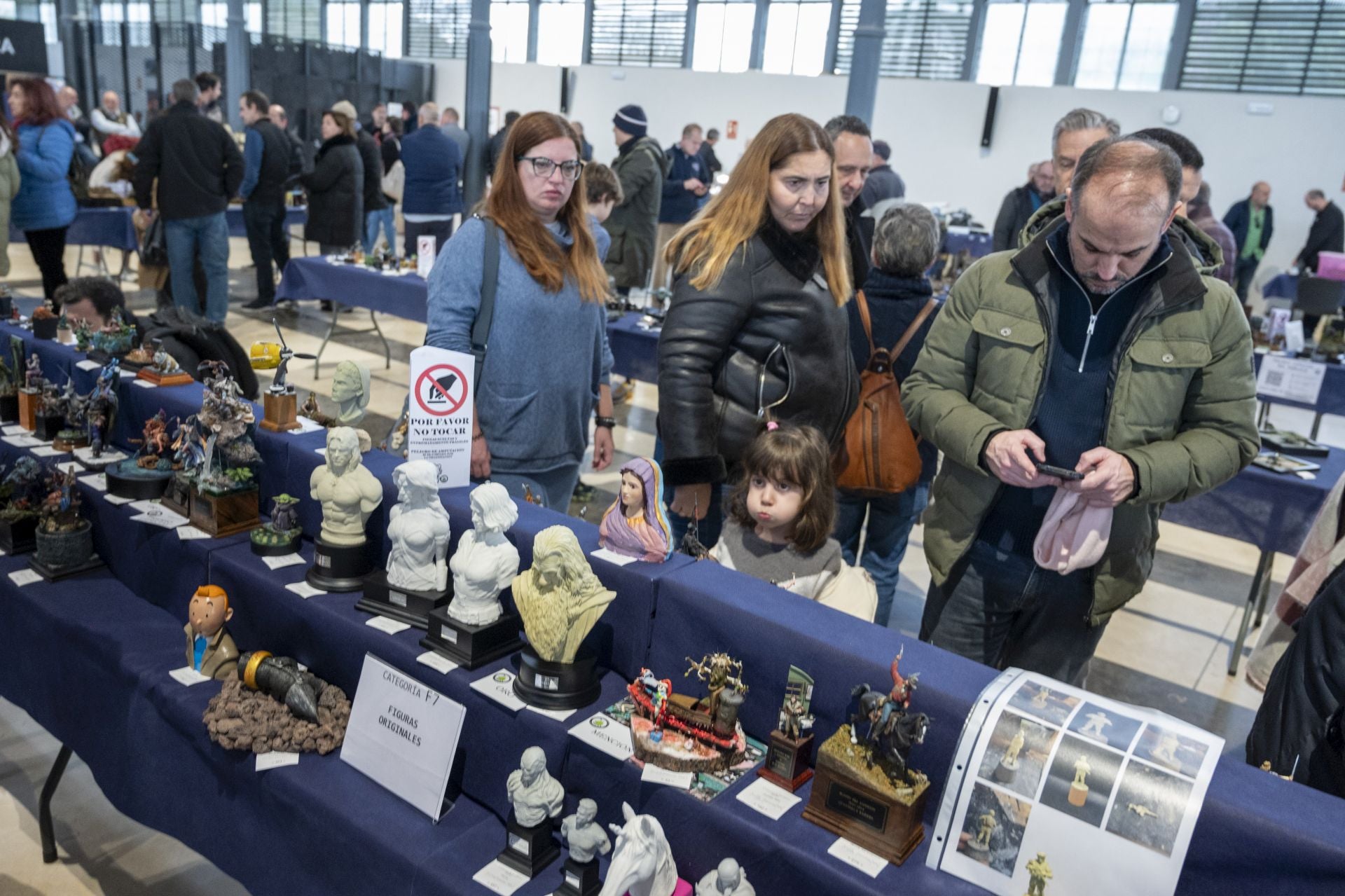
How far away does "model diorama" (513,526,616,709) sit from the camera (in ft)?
5.49

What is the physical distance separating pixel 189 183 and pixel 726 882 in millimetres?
6053

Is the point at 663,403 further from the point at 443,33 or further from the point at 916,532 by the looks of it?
the point at 443,33

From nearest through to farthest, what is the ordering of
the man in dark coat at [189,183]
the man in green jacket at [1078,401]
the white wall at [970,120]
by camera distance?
the man in green jacket at [1078,401]
the man in dark coat at [189,183]
the white wall at [970,120]

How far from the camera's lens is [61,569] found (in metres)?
2.46

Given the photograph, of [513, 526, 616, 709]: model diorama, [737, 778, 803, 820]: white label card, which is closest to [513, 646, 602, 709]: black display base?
[513, 526, 616, 709]: model diorama

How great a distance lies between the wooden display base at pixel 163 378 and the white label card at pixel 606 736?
6.13 feet

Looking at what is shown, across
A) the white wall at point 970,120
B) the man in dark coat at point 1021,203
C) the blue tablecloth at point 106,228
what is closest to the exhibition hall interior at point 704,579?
the man in dark coat at point 1021,203

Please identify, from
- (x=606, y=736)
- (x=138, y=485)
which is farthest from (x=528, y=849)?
(x=138, y=485)

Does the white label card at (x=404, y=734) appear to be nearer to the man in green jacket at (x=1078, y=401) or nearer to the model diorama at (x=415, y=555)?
the model diorama at (x=415, y=555)

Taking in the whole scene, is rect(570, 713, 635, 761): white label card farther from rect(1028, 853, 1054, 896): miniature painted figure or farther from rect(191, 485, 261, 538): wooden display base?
rect(191, 485, 261, 538): wooden display base

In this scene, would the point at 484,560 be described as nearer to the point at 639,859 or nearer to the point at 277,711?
the point at 277,711

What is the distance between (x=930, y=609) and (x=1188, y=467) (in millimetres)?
562

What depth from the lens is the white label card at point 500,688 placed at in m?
1.68

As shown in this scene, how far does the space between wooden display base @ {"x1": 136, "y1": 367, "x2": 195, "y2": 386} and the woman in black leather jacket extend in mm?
1563
